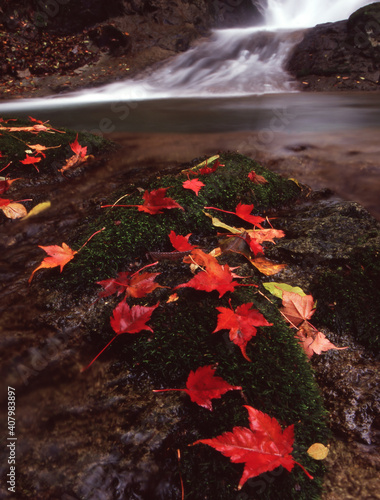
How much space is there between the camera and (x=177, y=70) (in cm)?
1254

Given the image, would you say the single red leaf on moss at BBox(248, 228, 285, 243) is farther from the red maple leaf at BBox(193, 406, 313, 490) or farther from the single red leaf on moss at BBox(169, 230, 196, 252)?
the red maple leaf at BBox(193, 406, 313, 490)

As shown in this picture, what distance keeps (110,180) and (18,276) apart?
1.77 meters

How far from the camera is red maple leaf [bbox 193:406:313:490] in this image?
977mm

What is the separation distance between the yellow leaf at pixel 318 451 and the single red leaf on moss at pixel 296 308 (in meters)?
0.60

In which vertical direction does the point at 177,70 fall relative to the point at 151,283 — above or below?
above

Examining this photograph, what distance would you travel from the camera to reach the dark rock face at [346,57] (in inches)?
397

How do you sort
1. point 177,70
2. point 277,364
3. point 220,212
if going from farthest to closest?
point 177,70 < point 220,212 < point 277,364

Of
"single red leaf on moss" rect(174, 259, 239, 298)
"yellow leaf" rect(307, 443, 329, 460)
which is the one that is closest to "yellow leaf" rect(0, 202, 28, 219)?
"single red leaf on moss" rect(174, 259, 239, 298)

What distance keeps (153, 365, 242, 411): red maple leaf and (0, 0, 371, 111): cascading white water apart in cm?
964

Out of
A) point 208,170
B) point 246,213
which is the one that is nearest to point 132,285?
point 246,213

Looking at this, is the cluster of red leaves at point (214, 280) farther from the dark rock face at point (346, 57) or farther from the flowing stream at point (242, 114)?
the dark rock face at point (346, 57)

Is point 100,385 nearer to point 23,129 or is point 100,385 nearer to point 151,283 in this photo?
point 151,283

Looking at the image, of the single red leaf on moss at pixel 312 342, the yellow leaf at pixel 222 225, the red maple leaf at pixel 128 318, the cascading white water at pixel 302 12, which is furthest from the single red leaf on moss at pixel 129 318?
the cascading white water at pixel 302 12

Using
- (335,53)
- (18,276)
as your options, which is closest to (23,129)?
(18,276)
